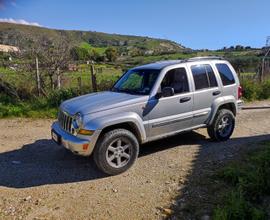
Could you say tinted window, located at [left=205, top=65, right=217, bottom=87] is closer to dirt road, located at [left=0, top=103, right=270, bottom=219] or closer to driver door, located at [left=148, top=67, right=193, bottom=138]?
driver door, located at [left=148, top=67, right=193, bottom=138]

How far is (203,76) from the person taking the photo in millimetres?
6453

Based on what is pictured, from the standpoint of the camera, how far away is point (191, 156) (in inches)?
239

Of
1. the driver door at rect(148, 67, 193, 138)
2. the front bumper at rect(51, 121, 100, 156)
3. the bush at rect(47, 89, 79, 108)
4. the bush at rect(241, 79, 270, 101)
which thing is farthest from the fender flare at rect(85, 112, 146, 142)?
the bush at rect(241, 79, 270, 101)

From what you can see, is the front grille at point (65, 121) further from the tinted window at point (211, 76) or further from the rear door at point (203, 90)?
the tinted window at point (211, 76)

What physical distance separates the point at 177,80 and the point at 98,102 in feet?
5.49

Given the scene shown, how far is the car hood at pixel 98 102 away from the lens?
16.9ft

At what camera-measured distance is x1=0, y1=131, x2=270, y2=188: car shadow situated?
510 cm

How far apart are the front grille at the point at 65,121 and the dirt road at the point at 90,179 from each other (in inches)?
28.6

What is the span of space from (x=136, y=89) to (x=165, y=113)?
0.72m

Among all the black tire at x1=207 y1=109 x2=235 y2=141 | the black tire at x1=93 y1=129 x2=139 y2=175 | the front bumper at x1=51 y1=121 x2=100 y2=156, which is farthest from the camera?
the black tire at x1=207 y1=109 x2=235 y2=141

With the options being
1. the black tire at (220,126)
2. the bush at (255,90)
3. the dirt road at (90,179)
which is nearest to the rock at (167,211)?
the dirt road at (90,179)

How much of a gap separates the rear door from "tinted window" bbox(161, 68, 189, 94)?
214 millimetres

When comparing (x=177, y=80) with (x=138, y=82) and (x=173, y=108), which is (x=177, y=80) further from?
(x=138, y=82)

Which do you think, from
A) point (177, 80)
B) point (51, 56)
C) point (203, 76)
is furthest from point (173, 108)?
point (51, 56)
